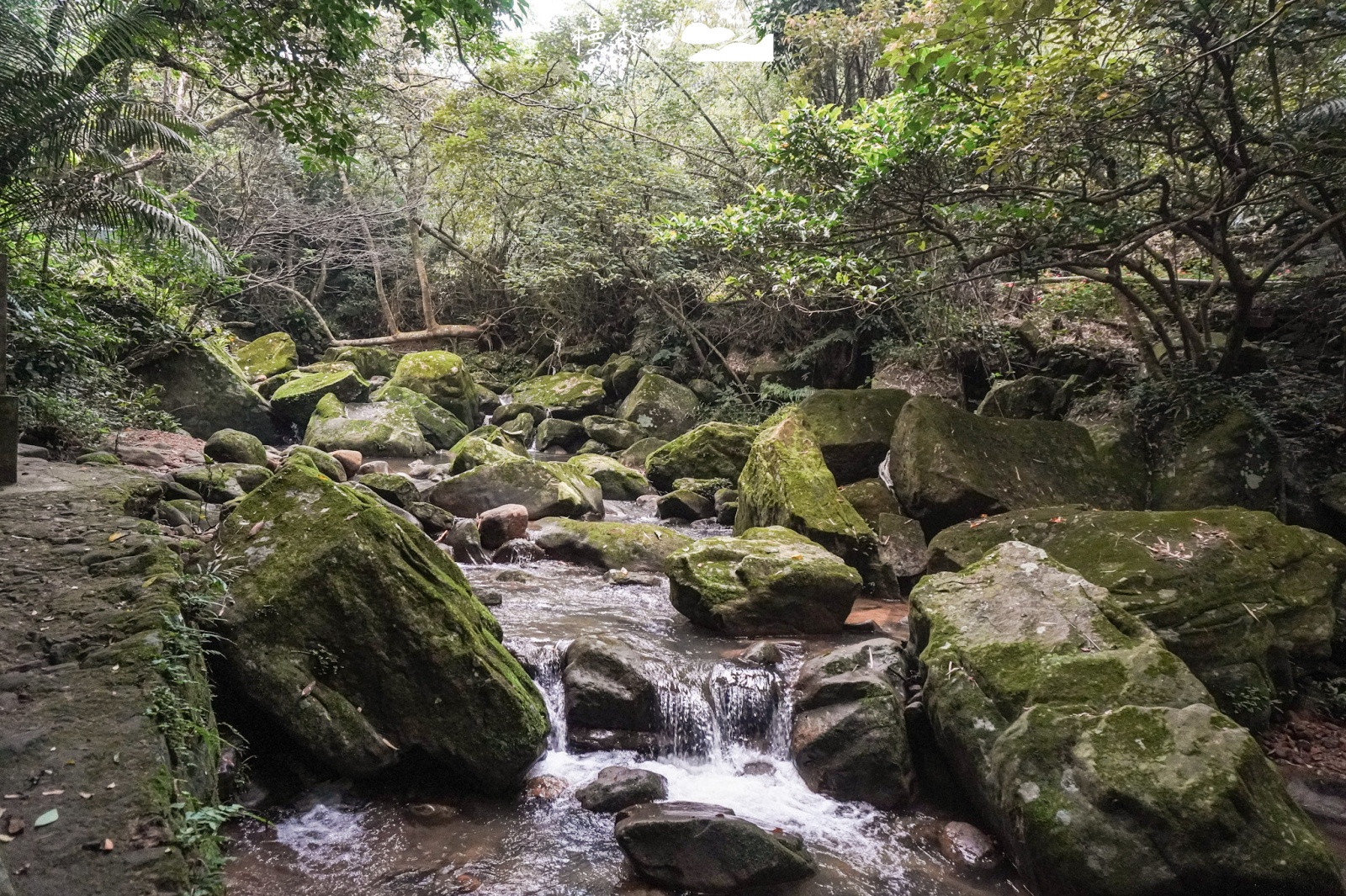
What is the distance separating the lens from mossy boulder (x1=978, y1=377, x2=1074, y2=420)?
9820 mm

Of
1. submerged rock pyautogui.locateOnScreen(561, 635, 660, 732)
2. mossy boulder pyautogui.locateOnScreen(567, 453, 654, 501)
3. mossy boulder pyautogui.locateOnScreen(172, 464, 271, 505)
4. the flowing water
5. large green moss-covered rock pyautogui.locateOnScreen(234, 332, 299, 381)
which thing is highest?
large green moss-covered rock pyautogui.locateOnScreen(234, 332, 299, 381)

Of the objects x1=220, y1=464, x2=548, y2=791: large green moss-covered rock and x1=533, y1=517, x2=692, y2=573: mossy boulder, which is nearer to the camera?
x1=220, y1=464, x2=548, y2=791: large green moss-covered rock

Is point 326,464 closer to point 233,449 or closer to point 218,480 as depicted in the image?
point 233,449

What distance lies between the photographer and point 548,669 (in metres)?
5.29

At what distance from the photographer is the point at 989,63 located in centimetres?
489

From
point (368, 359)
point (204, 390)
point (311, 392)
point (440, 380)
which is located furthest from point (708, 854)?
point (368, 359)

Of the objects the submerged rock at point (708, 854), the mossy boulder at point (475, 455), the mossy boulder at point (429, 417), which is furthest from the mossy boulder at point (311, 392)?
the submerged rock at point (708, 854)

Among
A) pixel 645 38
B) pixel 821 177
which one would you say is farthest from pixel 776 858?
pixel 645 38

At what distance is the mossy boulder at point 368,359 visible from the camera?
19125mm

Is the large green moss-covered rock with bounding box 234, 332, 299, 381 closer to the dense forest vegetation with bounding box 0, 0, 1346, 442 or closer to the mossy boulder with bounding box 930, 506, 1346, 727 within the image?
the dense forest vegetation with bounding box 0, 0, 1346, 442

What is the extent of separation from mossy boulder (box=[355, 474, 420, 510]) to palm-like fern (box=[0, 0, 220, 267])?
3987 millimetres

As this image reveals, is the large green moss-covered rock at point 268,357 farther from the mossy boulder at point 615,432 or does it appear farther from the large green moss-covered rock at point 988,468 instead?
the large green moss-covered rock at point 988,468

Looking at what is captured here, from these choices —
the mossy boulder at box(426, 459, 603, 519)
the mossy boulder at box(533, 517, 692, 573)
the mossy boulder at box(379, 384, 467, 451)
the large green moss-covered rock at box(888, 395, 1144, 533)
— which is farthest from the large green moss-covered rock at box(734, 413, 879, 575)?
the mossy boulder at box(379, 384, 467, 451)

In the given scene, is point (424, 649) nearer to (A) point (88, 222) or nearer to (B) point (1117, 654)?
(B) point (1117, 654)
